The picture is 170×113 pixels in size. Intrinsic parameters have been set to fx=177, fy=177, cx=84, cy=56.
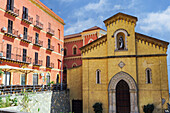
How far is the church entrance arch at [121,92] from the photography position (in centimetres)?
1953

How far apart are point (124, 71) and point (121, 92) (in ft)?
7.95

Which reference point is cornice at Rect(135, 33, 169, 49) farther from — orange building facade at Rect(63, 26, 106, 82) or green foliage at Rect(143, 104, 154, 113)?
orange building facade at Rect(63, 26, 106, 82)

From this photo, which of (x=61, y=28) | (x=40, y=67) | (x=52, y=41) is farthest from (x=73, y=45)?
(x=40, y=67)

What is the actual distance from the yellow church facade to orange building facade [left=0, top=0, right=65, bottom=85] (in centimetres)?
691

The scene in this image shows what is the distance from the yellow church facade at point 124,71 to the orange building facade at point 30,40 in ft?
22.7

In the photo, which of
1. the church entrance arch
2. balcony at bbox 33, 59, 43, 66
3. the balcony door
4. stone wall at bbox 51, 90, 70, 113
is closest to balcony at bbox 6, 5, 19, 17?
balcony at bbox 33, 59, 43, 66

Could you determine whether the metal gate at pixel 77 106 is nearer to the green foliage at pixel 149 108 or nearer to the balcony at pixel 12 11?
the green foliage at pixel 149 108

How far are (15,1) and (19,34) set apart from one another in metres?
4.69

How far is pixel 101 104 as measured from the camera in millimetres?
20047

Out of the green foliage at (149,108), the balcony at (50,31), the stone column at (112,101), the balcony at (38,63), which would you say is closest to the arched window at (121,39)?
the stone column at (112,101)

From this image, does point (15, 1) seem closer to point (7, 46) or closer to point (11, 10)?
point (11, 10)

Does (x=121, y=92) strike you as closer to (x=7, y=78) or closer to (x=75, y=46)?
(x=7, y=78)

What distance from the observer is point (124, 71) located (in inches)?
787

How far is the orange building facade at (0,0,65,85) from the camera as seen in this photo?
23.5 meters
